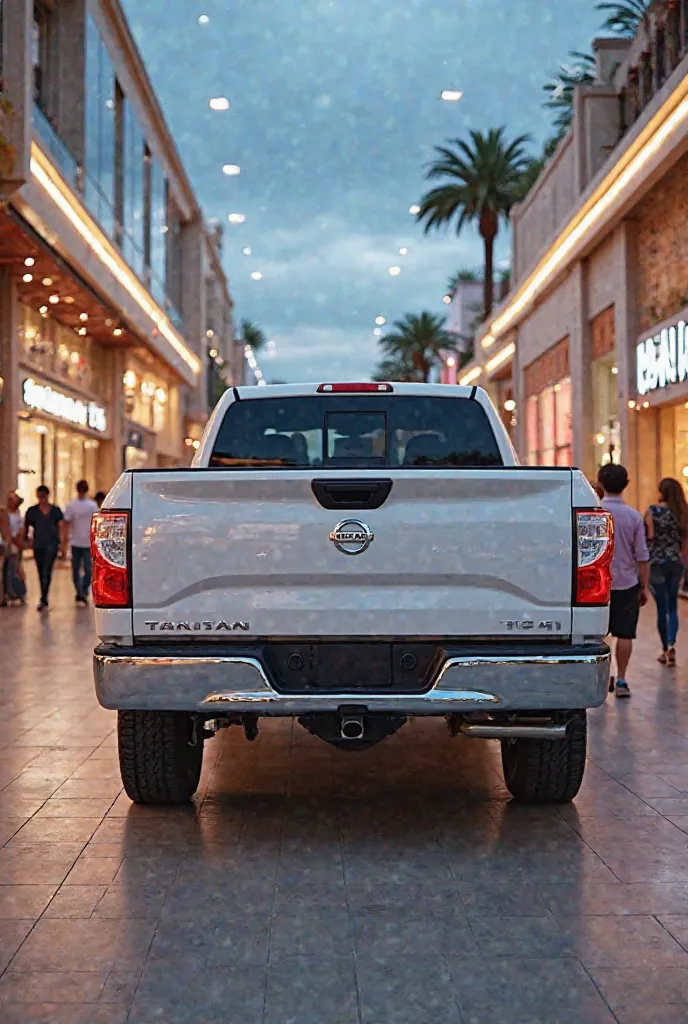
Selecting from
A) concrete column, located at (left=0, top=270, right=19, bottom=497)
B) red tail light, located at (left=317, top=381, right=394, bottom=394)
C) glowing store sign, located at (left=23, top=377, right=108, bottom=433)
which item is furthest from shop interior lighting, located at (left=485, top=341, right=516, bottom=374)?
red tail light, located at (left=317, top=381, right=394, bottom=394)

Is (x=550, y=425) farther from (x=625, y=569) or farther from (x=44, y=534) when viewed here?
(x=625, y=569)

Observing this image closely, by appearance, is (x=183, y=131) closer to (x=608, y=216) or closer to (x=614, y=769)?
(x=608, y=216)

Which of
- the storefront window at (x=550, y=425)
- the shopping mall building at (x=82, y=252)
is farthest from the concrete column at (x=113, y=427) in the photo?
the storefront window at (x=550, y=425)

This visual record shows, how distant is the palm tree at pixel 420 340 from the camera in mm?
66375

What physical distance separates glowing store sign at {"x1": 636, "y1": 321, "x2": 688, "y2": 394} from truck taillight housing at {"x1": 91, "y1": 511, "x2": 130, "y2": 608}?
51.6ft

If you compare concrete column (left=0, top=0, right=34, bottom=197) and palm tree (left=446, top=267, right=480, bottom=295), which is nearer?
concrete column (left=0, top=0, right=34, bottom=197)

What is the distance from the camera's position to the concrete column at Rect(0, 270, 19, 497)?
74.7ft

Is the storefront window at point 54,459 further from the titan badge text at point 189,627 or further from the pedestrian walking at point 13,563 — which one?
the titan badge text at point 189,627

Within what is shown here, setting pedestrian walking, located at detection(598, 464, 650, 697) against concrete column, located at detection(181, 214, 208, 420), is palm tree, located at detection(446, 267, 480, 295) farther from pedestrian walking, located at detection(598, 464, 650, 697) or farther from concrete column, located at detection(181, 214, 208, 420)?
pedestrian walking, located at detection(598, 464, 650, 697)

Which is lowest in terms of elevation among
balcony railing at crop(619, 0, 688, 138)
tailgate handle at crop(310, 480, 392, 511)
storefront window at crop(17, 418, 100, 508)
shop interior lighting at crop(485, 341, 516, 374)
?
tailgate handle at crop(310, 480, 392, 511)

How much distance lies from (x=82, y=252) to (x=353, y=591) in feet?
69.0

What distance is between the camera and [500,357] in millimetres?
41469

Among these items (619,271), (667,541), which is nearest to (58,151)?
(619,271)

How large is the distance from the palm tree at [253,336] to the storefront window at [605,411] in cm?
7284
